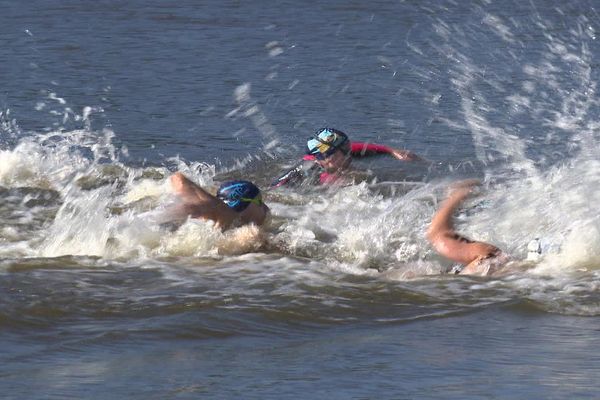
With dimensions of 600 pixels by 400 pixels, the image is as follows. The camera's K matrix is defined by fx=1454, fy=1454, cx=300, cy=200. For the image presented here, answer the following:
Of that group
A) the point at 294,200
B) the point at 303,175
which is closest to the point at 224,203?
the point at 294,200

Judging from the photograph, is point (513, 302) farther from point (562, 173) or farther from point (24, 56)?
point (24, 56)

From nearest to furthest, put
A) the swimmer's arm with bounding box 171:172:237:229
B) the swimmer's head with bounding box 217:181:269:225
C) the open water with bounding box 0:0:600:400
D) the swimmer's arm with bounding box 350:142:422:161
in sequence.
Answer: the open water with bounding box 0:0:600:400 → the swimmer's arm with bounding box 171:172:237:229 → the swimmer's head with bounding box 217:181:269:225 → the swimmer's arm with bounding box 350:142:422:161

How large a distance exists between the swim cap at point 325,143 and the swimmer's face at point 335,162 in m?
0.04

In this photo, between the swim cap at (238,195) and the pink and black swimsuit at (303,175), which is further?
the pink and black swimsuit at (303,175)

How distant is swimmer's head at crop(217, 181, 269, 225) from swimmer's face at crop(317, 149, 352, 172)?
2228 mm

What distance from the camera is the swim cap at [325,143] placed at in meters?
13.1

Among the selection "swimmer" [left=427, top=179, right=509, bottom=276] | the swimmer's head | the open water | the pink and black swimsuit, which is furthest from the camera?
the pink and black swimsuit

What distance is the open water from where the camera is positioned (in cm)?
711

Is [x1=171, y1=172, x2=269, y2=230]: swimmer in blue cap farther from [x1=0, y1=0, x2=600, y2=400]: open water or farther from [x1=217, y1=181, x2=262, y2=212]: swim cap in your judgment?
[x1=0, y1=0, x2=600, y2=400]: open water

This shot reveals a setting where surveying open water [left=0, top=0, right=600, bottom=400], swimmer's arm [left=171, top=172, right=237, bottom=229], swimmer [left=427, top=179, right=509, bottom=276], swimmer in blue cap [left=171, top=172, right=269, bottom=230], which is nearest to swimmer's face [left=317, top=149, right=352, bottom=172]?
open water [left=0, top=0, right=600, bottom=400]

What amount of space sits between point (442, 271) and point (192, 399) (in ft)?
12.6

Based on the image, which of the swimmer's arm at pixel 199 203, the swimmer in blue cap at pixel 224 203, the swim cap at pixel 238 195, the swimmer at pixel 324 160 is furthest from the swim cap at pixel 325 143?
the swimmer's arm at pixel 199 203

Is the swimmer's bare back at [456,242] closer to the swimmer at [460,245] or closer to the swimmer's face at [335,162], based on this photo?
the swimmer at [460,245]

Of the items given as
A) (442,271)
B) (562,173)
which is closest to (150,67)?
(562,173)
